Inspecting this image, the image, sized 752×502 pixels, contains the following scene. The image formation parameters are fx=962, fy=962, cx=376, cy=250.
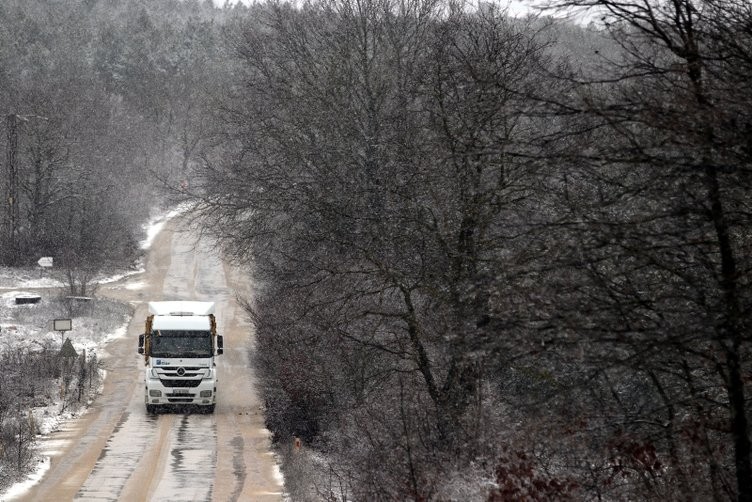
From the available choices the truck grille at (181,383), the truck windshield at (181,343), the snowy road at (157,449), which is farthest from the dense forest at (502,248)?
the truck grille at (181,383)

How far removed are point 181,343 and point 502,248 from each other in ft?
49.0

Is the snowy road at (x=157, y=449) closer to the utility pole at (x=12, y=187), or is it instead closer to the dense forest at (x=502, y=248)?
the dense forest at (x=502, y=248)

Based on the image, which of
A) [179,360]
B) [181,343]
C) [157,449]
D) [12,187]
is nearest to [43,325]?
[12,187]

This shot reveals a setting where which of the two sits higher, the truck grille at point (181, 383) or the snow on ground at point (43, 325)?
the snow on ground at point (43, 325)

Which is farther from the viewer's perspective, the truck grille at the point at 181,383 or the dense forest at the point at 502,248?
the truck grille at the point at 181,383

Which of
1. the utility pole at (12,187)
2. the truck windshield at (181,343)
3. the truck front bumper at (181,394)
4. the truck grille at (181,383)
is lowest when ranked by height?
the truck front bumper at (181,394)

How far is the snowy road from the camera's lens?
17.5m

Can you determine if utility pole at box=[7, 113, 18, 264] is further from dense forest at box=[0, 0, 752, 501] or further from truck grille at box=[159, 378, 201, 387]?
truck grille at box=[159, 378, 201, 387]

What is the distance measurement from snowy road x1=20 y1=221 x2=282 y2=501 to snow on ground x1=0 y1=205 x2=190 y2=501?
0.90 metres

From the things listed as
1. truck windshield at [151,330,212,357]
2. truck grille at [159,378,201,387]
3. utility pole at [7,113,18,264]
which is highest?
utility pole at [7,113,18,264]

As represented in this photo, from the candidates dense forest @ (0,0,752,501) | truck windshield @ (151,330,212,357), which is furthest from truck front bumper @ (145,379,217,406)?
dense forest @ (0,0,752,501)

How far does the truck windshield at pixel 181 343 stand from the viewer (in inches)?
1042

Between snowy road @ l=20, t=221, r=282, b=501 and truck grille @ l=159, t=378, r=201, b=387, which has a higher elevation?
truck grille @ l=159, t=378, r=201, b=387

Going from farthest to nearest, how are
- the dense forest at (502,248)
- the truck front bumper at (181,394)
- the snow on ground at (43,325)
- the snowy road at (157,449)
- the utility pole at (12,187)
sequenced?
1. the utility pole at (12,187)
2. the snow on ground at (43,325)
3. the truck front bumper at (181,394)
4. the snowy road at (157,449)
5. the dense forest at (502,248)
